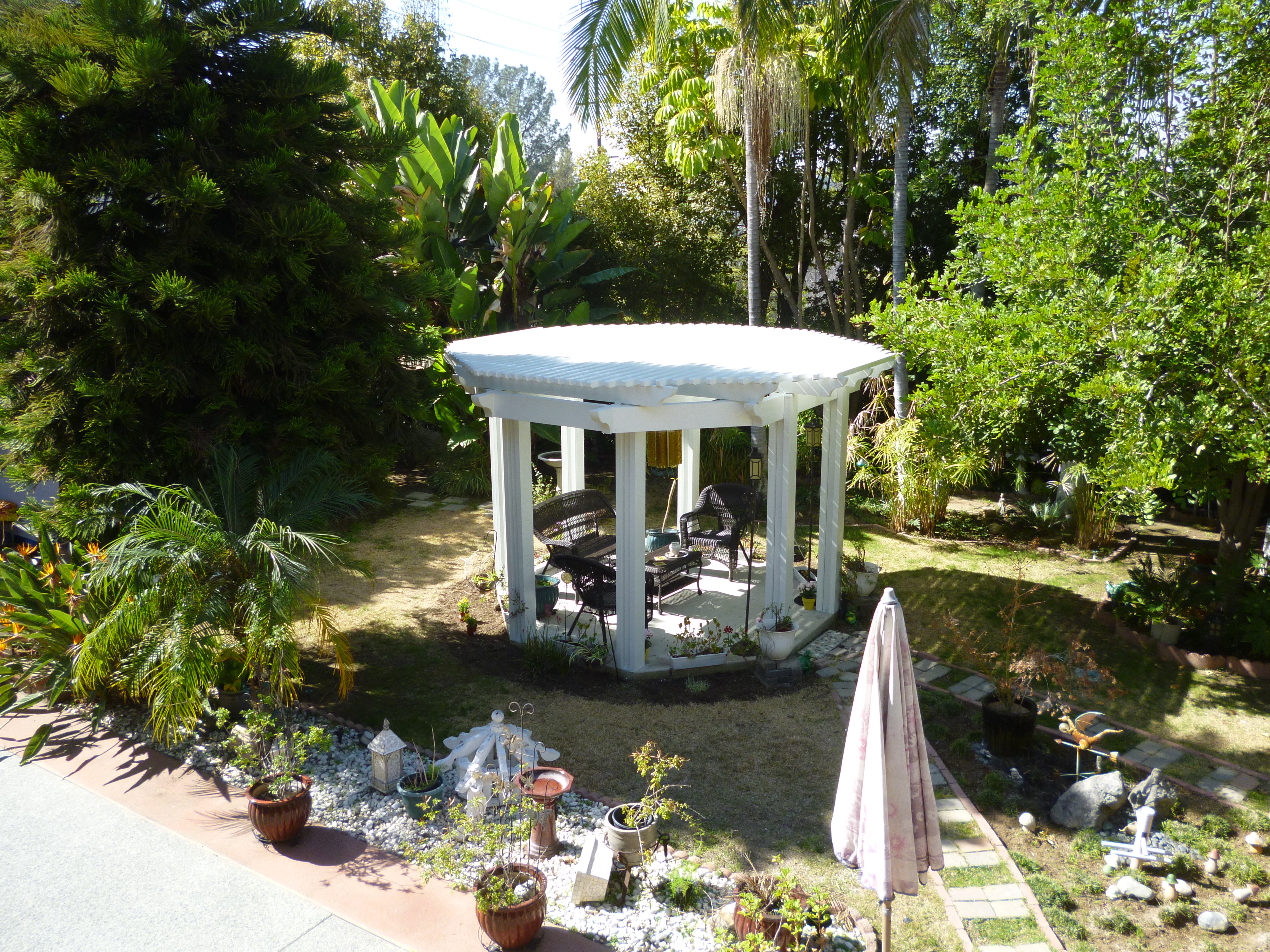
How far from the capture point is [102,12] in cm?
671

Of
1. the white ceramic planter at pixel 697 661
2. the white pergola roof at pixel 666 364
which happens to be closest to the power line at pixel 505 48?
the white pergola roof at pixel 666 364

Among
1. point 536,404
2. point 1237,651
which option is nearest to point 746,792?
point 536,404

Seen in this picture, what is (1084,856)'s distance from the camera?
5703 millimetres

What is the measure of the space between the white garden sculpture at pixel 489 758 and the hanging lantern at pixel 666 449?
4482 millimetres

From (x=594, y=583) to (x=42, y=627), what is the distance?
16.7 ft

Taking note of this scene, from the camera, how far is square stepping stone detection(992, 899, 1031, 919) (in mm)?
5090

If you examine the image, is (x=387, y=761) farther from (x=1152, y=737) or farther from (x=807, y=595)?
(x=1152, y=737)

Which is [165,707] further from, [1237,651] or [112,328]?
[1237,651]

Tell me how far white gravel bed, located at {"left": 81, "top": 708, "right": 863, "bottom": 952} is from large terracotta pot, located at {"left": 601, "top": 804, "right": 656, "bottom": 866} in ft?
0.45

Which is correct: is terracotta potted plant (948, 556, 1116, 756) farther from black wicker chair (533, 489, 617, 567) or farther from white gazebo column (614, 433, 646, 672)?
black wicker chair (533, 489, 617, 567)

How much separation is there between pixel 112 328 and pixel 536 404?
3.71 meters

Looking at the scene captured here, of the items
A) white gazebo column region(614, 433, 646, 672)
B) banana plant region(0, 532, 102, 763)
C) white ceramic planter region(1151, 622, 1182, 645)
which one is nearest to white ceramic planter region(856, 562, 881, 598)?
white ceramic planter region(1151, 622, 1182, 645)

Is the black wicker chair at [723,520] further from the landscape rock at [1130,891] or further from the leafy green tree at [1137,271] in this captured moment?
the landscape rock at [1130,891]

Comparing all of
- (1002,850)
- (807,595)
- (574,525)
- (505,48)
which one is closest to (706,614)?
(807,595)
